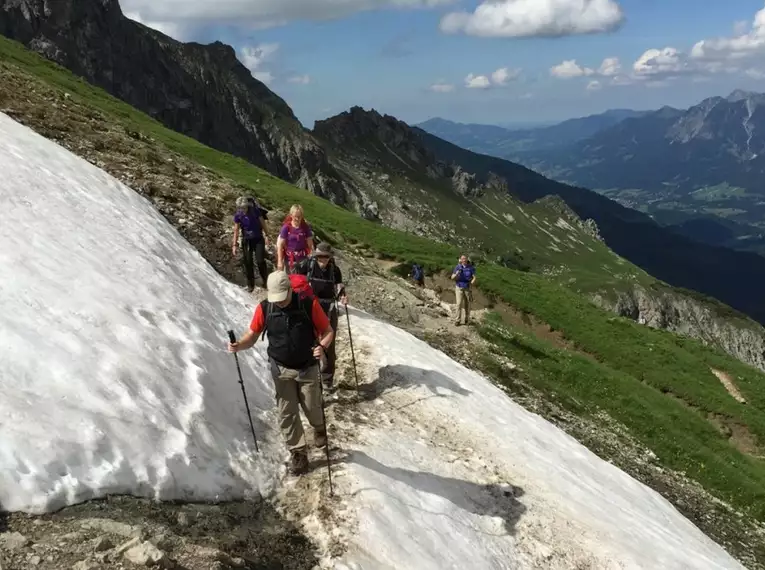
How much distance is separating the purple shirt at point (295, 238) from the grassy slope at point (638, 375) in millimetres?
12930

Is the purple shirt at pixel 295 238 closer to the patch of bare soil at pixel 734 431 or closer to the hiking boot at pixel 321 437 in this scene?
the hiking boot at pixel 321 437

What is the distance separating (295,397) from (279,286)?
7.14 ft

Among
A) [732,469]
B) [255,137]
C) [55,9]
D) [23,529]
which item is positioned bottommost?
[732,469]

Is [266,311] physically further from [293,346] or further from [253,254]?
[253,254]

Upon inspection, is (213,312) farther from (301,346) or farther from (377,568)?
(377,568)

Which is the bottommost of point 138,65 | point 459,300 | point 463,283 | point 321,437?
point 321,437

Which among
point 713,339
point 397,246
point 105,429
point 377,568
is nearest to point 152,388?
point 105,429

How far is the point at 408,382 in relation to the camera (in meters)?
16.9

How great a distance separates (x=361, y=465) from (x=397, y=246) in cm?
3842

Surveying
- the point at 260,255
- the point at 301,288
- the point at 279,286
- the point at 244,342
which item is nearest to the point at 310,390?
the point at 244,342

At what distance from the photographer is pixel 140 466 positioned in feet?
28.5

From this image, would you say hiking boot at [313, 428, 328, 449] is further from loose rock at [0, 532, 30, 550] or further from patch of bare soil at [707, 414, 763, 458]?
patch of bare soil at [707, 414, 763, 458]

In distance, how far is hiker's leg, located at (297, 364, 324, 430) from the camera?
10562 mm

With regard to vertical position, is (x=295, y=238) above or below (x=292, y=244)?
above
